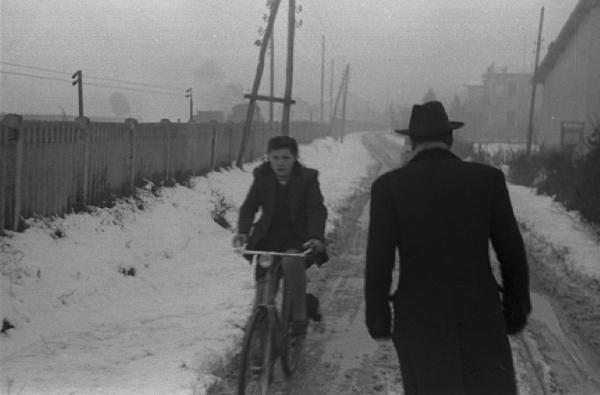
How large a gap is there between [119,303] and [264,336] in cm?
314

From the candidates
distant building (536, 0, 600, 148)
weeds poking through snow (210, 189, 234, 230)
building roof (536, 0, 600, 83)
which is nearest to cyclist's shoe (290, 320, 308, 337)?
weeds poking through snow (210, 189, 234, 230)

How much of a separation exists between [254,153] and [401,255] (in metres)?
22.9

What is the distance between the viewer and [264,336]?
4.46 meters

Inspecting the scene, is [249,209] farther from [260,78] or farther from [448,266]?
[260,78]

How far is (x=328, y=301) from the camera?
7.61 meters

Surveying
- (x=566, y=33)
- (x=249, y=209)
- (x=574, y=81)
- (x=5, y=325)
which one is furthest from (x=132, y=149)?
(x=566, y=33)

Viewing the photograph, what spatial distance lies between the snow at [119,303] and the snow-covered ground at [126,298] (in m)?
0.01

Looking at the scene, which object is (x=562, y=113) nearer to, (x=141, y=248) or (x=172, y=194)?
(x=172, y=194)

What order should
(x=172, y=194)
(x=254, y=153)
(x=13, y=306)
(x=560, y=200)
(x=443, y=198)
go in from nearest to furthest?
(x=443, y=198), (x=13, y=306), (x=172, y=194), (x=560, y=200), (x=254, y=153)

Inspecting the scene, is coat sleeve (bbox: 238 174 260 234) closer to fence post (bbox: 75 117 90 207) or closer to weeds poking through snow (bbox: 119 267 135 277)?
weeds poking through snow (bbox: 119 267 135 277)

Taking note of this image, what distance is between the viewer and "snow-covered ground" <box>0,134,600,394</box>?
201 inches

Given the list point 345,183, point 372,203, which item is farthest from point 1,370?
point 345,183

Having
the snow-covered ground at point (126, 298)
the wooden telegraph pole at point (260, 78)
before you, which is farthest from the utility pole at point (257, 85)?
the snow-covered ground at point (126, 298)

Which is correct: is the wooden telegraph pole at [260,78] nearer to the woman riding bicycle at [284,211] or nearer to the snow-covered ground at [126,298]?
the snow-covered ground at [126,298]
